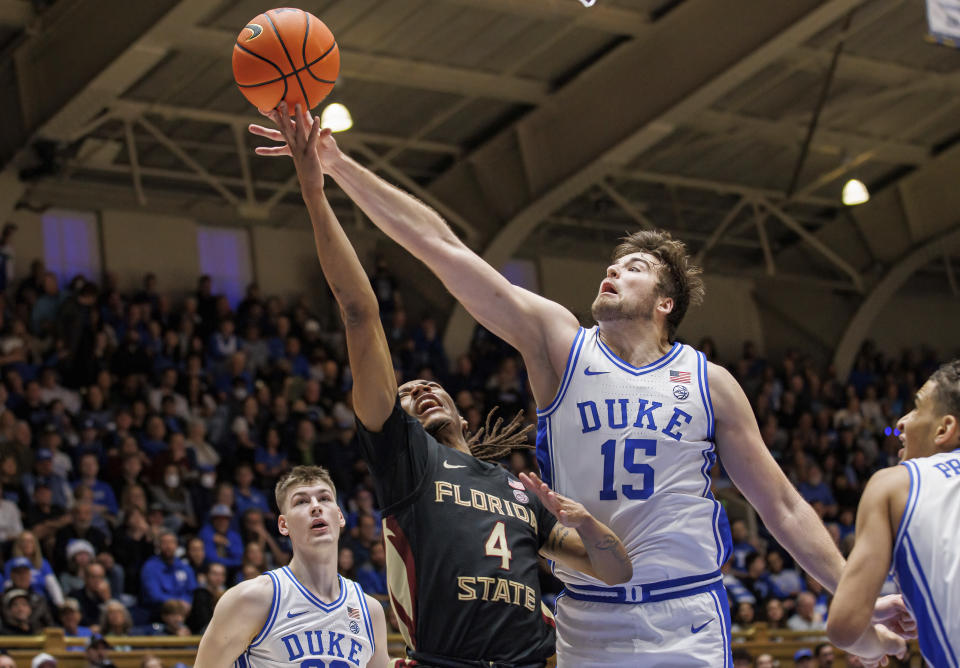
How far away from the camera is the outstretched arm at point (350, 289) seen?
496 cm

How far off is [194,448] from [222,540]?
75.1 inches

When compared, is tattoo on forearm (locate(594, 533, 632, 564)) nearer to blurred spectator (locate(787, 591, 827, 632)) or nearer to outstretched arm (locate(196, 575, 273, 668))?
outstretched arm (locate(196, 575, 273, 668))

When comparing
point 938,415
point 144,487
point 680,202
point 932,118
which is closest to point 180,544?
point 144,487

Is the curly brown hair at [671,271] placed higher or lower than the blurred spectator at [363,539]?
higher

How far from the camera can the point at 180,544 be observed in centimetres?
1359

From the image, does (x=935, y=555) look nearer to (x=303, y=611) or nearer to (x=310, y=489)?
(x=303, y=611)

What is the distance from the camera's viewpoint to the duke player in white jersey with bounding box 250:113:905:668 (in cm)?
477

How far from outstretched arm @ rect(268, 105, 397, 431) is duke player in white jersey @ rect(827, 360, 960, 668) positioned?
1838 mm

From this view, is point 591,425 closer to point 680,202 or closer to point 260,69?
point 260,69

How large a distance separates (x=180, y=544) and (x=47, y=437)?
5.87ft

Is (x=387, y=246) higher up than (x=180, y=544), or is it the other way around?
(x=387, y=246)

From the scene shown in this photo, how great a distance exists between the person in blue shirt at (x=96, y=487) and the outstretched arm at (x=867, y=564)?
1064 centimetres

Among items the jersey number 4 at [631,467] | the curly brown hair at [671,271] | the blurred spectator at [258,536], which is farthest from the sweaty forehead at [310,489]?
the blurred spectator at [258,536]

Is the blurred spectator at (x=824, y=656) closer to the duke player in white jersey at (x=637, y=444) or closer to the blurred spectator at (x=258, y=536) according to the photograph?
the blurred spectator at (x=258, y=536)
